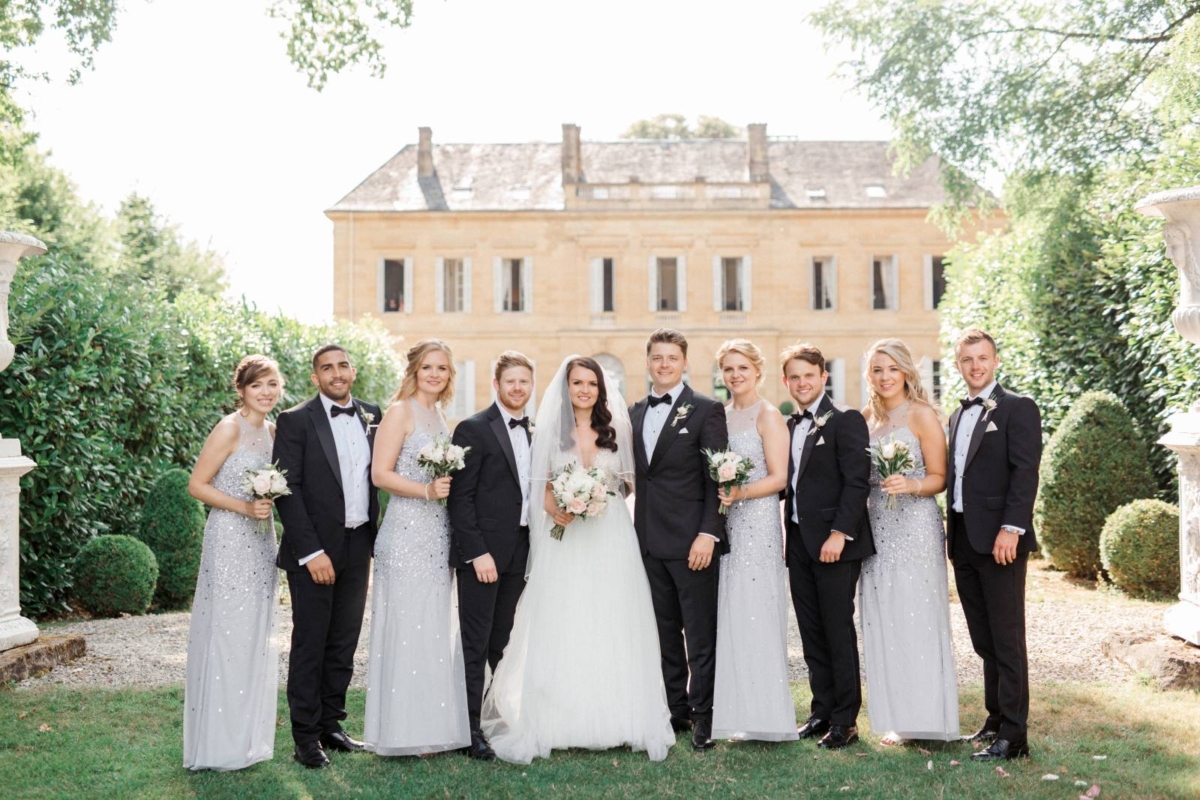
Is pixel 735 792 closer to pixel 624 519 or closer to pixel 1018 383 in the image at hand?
pixel 624 519

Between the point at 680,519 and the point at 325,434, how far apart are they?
1646 mm

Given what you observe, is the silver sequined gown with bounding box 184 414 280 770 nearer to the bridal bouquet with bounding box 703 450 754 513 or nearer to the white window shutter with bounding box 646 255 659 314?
the bridal bouquet with bounding box 703 450 754 513

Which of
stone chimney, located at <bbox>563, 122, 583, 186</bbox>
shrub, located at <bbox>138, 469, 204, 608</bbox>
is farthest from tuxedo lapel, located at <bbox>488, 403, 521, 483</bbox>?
stone chimney, located at <bbox>563, 122, 583, 186</bbox>

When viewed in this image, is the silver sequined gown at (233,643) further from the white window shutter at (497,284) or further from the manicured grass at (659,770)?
the white window shutter at (497,284)

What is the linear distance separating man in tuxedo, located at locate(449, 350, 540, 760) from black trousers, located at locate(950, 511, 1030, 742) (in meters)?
2.01

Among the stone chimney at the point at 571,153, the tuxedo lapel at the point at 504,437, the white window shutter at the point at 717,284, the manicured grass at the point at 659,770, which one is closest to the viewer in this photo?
the manicured grass at the point at 659,770

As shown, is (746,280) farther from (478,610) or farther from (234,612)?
(234,612)

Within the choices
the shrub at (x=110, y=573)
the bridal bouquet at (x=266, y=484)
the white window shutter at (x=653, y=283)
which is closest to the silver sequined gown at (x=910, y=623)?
the bridal bouquet at (x=266, y=484)

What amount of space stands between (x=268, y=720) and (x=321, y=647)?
A: 380 mm

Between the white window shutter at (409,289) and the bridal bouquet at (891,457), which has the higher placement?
the white window shutter at (409,289)

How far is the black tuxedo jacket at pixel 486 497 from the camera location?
477 cm

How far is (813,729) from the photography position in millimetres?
5078

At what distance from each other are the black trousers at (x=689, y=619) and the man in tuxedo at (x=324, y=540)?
1.35 m

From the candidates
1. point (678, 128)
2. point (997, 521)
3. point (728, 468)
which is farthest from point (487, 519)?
point (678, 128)
